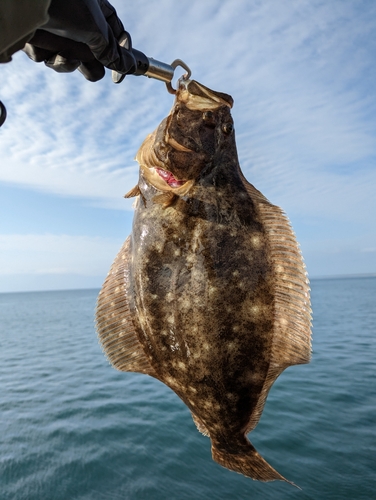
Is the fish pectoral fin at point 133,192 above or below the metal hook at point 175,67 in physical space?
below

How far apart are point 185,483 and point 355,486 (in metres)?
4.57

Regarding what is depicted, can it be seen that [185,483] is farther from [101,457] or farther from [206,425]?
[206,425]

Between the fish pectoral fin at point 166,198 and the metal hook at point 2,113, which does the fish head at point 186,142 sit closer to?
the fish pectoral fin at point 166,198

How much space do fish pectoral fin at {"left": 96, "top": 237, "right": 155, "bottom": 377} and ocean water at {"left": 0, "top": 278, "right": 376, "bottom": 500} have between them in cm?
847

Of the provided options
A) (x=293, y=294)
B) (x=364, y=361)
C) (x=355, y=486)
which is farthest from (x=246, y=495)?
(x=364, y=361)

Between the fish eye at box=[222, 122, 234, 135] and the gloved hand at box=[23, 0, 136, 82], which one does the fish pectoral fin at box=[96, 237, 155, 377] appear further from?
the gloved hand at box=[23, 0, 136, 82]

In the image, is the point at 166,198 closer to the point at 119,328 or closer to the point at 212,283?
the point at 212,283

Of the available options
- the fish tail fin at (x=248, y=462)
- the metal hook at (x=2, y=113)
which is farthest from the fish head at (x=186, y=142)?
the fish tail fin at (x=248, y=462)

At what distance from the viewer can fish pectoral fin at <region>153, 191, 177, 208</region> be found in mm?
2918

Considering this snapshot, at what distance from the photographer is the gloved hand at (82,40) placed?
2053 mm

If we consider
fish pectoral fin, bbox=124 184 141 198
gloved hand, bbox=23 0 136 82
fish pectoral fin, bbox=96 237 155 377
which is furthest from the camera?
fish pectoral fin, bbox=124 184 141 198

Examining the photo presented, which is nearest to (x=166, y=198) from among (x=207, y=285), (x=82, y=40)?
(x=207, y=285)

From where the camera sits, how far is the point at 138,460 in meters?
11.3

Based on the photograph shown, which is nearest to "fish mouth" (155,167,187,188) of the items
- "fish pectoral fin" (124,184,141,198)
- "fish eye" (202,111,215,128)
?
Answer: "fish pectoral fin" (124,184,141,198)
